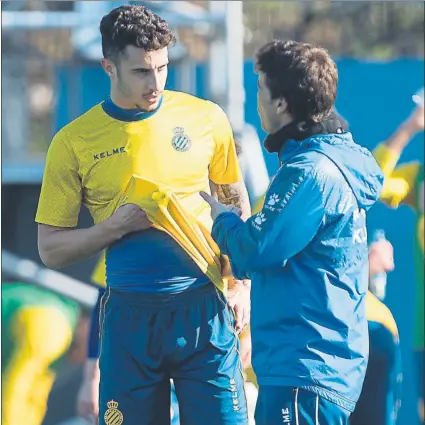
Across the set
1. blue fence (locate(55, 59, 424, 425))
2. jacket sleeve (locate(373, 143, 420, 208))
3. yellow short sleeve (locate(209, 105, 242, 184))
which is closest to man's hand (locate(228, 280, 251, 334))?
yellow short sleeve (locate(209, 105, 242, 184))

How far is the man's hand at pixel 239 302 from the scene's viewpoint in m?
3.37

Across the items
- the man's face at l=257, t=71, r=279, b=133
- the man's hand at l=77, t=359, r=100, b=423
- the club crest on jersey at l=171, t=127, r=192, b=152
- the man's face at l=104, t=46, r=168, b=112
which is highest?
the man's face at l=104, t=46, r=168, b=112

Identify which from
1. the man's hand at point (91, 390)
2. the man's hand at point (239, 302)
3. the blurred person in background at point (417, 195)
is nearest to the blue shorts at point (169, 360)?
the man's hand at point (239, 302)

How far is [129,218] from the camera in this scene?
10.2 ft

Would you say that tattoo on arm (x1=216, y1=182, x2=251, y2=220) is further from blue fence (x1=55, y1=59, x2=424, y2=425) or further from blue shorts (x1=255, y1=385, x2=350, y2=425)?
blue fence (x1=55, y1=59, x2=424, y2=425)

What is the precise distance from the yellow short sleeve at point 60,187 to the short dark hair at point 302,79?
2.31 feet

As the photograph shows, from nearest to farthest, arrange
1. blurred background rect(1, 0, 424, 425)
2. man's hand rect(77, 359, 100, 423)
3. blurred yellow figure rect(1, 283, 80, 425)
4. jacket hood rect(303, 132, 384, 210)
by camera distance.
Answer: jacket hood rect(303, 132, 384, 210)
man's hand rect(77, 359, 100, 423)
blurred yellow figure rect(1, 283, 80, 425)
blurred background rect(1, 0, 424, 425)

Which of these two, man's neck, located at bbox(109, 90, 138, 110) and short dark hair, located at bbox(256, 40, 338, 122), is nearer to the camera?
short dark hair, located at bbox(256, 40, 338, 122)

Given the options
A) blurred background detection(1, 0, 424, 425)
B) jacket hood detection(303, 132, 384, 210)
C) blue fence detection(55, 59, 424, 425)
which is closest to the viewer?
jacket hood detection(303, 132, 384, 210)

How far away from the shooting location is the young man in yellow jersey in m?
3.18

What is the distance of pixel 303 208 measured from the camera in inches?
107

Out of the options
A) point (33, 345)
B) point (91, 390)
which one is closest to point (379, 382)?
point (91, 390)

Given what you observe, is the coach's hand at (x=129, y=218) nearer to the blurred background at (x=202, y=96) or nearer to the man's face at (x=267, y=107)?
the man's face at (x=267, y=107)

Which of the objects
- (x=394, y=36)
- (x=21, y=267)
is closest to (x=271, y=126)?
(x=21, y=267)
